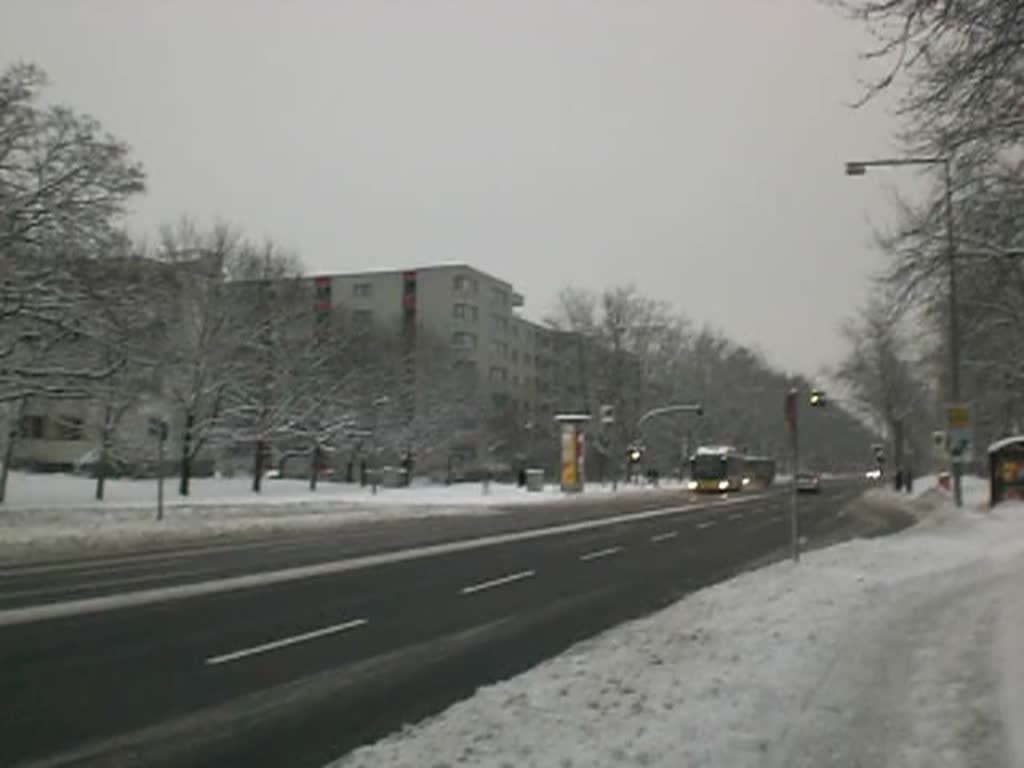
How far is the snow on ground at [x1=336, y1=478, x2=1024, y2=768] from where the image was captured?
21.1ft

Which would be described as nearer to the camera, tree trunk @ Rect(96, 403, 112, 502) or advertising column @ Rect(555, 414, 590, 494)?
tree trunk @ Rect(96, 403, 112, 502)

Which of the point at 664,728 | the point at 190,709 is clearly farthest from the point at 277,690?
the point at 664,728

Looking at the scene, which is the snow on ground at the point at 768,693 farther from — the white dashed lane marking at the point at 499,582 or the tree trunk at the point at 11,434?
the tree trunk at the point at 11,434

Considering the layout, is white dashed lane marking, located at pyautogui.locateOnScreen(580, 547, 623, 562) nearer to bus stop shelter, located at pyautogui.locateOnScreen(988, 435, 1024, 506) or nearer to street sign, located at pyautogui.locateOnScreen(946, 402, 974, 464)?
street sign, located at pyautogui.locateOnScreen(946, 402, 974, 464)

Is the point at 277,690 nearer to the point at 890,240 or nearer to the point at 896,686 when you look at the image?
the point at 896,686

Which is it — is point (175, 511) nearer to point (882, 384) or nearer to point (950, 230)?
point (950, 230)

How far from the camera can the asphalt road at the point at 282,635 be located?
734 cm

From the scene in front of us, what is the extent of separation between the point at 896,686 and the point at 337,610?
6964 mm

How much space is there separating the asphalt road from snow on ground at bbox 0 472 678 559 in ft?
17.4

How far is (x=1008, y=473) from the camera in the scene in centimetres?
3375

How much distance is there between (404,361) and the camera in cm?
8056

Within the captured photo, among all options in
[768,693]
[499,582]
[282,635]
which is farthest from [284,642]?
[499,582]

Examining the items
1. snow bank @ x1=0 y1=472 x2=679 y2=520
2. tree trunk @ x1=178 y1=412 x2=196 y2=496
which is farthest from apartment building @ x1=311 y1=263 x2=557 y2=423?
tree trunk @ x1=178 y1=412 x2=196 y2=496

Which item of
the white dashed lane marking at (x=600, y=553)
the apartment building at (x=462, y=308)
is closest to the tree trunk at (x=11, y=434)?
the white dashed lane marking at (x=600, y=553)
